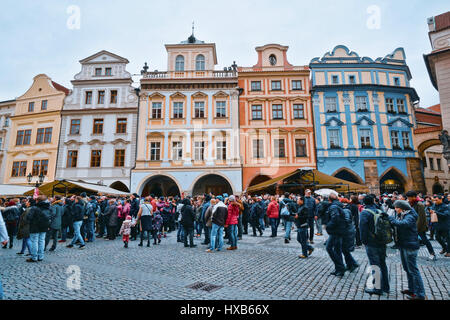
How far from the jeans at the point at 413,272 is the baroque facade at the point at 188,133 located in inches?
758

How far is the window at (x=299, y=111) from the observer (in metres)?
25.6

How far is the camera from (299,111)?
84.6ft

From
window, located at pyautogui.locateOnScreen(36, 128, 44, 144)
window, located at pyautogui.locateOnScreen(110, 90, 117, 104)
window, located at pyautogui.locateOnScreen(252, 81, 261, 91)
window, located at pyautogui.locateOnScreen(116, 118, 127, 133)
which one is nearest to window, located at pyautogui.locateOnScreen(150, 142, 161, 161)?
window, located at pyautogui.locateOnScreen(116, 118, 127, 133)

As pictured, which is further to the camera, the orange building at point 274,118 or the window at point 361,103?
the window at point 361,103

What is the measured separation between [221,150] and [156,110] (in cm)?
737

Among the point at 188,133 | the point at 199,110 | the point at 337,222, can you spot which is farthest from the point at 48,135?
the point at 337,222

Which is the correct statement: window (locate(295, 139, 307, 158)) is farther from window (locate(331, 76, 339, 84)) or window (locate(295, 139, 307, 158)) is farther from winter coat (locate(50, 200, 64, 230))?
winter coat (locate(50, 200, 64, 230))

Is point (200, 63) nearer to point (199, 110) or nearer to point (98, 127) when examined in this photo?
point (199, 110)

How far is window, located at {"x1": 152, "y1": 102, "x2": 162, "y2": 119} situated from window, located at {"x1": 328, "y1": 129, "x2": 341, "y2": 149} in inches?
629

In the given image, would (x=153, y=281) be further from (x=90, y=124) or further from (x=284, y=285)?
(x=90, y=124)

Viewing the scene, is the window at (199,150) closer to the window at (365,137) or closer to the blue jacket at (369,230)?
the window at (365,137)

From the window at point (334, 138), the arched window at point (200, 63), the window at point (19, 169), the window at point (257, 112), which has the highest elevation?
the arched window at point (200, 63)

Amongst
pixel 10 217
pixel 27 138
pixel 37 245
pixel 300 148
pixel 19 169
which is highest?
pixel 27 138

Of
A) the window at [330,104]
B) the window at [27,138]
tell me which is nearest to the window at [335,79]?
the window at [330,104]
